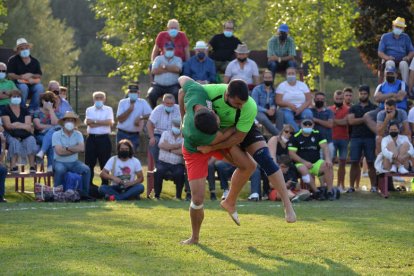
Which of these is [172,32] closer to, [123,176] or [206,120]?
[123,176]

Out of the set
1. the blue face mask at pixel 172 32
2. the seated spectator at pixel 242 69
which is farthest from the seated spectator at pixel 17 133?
the seated spectator at pixel 242 69

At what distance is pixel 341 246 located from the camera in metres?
10.9

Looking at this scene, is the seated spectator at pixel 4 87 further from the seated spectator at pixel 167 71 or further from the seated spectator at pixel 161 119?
the seated spectator at pixel 167 71

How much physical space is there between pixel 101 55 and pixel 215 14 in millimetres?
32903

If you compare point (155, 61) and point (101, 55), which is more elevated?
point (101, 55)

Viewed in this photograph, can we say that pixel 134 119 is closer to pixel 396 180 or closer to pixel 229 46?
pixel 229 46

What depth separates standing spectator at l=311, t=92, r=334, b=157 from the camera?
1998cm

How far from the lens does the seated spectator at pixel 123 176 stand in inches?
704

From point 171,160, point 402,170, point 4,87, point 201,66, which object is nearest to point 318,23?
point 201,66

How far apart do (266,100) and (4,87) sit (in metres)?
5.26

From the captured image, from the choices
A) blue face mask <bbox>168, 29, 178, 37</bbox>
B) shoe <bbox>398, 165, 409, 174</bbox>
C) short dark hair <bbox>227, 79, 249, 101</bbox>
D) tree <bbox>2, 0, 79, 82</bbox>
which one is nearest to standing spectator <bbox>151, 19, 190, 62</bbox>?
blue face mask <bbox>168, 29, 178, 37</bbox>

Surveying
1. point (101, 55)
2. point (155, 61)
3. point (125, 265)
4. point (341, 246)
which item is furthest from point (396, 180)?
point (101, 55)

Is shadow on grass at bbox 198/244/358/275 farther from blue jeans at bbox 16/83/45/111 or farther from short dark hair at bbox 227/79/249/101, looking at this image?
blue jeans at bbox 16/83/45/111

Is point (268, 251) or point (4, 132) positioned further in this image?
point (4, 132)
